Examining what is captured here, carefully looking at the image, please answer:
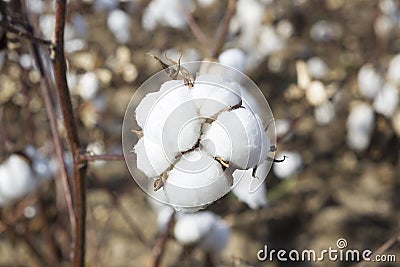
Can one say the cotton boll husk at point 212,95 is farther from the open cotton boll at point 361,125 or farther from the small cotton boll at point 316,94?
the open cotton boll at point 361,125

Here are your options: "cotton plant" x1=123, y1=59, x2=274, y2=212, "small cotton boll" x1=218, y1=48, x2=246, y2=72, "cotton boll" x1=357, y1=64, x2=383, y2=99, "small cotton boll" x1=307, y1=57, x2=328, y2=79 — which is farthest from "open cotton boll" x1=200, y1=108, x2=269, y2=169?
"small cotton boll" x1=307, y1=57, x2=328, y2=79

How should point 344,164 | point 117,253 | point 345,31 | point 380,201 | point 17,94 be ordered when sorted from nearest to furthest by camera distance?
point 17,94 → point 117,253 → point 380,201 → point 344,164 → point 345,31

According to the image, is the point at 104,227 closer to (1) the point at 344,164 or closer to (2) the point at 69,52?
(2) the point at 69,52

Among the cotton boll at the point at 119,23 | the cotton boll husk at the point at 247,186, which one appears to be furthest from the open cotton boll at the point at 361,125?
the cotton boll husk at the point at 247,186

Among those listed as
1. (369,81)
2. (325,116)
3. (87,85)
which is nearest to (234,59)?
(87,85)

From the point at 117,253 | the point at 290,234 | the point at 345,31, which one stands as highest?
the point at 345,31

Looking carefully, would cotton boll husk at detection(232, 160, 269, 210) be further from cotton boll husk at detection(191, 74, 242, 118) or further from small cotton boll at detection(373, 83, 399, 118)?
small cotton boll at detection(373, 83, 399, 118)

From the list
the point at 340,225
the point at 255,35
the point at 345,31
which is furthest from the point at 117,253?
the point at 345,31

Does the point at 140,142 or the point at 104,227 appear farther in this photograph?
the point at 104,227
